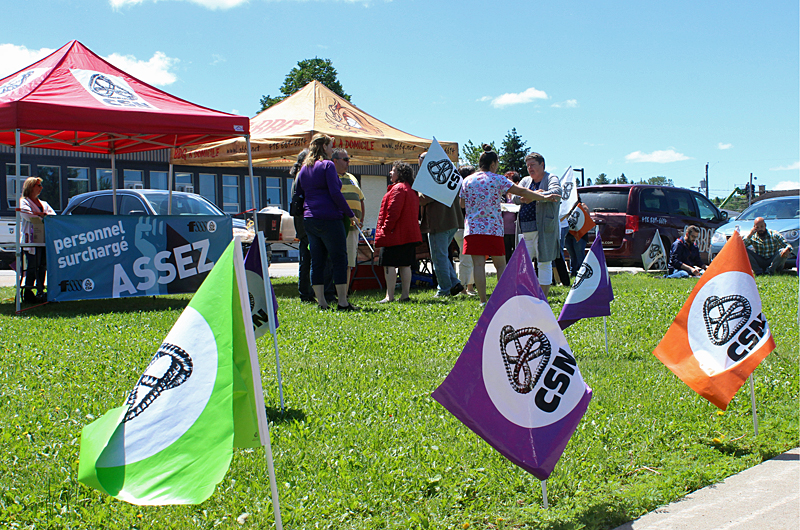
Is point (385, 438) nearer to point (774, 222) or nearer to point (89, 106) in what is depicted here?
point (89, 106)

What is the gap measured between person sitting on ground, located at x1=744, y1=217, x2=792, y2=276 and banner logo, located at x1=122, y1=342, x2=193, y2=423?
41.0ft

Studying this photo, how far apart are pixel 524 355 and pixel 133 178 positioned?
1189 inches

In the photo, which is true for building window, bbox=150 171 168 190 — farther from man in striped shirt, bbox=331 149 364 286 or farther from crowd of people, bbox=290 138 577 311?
crowd of people, bbox=290 138 577 311

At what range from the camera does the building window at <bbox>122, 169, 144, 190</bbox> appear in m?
29.9

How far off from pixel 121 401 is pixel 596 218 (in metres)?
11.0

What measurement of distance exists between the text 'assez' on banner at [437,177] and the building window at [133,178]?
2428 centimetres

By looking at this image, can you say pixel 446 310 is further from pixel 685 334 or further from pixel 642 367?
pixel 685 334

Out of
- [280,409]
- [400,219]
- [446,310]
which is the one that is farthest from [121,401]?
[400,219]

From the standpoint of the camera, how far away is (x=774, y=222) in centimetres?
1369

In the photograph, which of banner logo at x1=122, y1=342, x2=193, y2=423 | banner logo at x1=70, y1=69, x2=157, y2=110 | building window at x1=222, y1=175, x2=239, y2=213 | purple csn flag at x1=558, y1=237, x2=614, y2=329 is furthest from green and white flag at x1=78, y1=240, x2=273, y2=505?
building window at x1=222, y1=175, x2=239, y2=213

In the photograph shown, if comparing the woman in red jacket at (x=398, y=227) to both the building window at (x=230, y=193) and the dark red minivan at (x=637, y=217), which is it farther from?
the building window at (x=230, y=193)

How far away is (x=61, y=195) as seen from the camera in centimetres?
2803

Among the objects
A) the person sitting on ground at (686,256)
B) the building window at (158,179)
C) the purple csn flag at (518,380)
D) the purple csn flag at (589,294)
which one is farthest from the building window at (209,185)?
the purple csn flag at (518,380)

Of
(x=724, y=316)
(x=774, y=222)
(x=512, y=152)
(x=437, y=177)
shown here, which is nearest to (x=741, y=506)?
(x=724, y=316)
